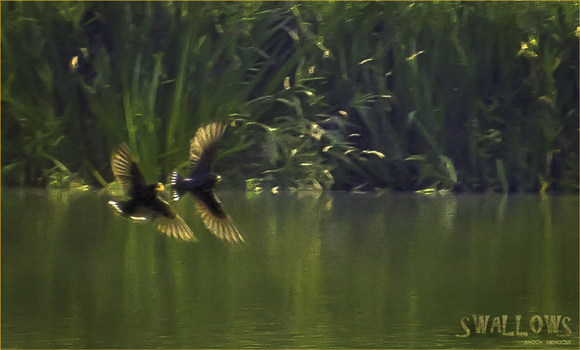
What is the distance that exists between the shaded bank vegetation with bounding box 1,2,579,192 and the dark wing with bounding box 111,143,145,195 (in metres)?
1.57

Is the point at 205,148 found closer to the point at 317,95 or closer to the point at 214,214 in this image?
the point at 214,214

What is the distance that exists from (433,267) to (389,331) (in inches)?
26.7

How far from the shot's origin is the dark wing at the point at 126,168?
2.38m

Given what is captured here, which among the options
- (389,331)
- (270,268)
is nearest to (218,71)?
(270,268)

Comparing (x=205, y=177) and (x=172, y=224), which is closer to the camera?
(x=205, y=177)

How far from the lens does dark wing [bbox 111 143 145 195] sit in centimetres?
238

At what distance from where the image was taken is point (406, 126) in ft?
13.4

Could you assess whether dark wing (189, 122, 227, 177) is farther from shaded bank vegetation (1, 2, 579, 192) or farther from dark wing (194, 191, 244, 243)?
shaded bank vegetation (1, 2, 579, 192)

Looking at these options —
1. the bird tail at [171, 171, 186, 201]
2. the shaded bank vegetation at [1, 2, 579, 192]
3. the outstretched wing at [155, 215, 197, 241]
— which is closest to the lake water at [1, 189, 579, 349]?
the outstretched wing at [155, 215, 197, 241]

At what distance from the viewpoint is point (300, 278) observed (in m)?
2.39

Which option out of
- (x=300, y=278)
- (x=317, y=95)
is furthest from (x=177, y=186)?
(x=317, y=95)

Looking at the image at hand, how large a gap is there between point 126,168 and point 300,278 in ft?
1.87

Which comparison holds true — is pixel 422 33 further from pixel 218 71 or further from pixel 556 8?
pixel 218 71

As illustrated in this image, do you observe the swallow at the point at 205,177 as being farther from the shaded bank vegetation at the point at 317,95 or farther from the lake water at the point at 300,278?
the shaded bank vegetation at the point at 317,95
